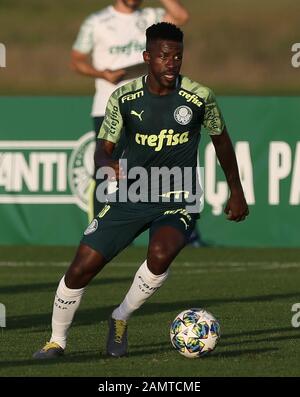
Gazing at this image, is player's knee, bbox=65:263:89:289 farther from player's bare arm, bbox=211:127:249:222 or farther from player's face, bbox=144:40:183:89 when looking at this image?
player's face, bbox=144:40:183:89

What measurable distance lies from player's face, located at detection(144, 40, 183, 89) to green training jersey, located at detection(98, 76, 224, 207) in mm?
158

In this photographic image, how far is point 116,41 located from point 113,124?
6440mm

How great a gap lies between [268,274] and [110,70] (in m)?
2.88

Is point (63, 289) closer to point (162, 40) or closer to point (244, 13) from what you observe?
point (162, 40)

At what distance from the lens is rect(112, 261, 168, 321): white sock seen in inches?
415

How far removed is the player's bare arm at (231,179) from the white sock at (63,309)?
50.3 inches

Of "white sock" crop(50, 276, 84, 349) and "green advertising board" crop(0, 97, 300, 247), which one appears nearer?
"white sock" crop(50, 276, 84, 349)

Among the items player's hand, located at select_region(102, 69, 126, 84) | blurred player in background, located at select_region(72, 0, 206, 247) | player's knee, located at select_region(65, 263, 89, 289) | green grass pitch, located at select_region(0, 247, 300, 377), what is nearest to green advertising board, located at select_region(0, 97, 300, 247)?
green grass pitch, located at select_region(0, 247, 300, 377)

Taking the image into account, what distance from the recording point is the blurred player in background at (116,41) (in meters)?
16.8

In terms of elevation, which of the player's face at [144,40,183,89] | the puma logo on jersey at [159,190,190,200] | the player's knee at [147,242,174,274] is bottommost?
the player's knee at [147,242,174,274]

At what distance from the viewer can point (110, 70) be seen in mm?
16516

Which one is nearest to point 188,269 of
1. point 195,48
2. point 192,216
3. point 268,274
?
point 268,274

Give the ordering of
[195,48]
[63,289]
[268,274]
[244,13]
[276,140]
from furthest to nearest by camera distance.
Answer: [244,13] → [195,48] → [276,140] → [268,274] → [63,289]

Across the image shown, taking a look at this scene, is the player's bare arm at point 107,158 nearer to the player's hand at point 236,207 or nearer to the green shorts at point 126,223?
the green shorts at point 126,223
